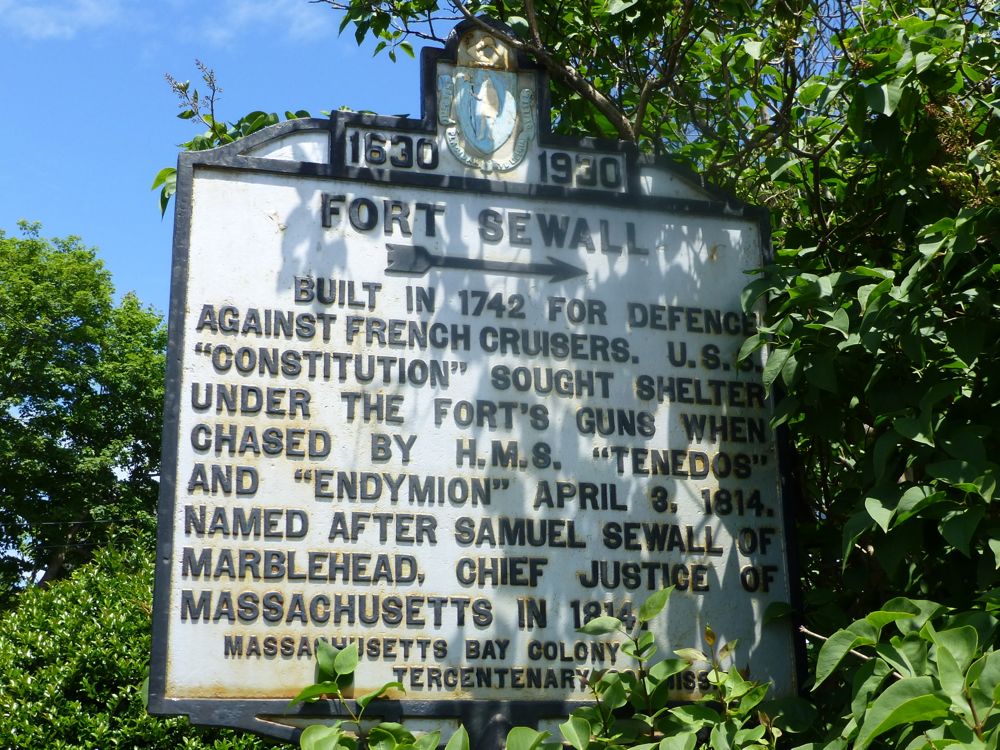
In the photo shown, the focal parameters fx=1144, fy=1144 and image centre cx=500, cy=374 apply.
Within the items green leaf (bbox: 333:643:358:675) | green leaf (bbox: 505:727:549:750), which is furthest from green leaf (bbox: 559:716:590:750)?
green leaf (bbox: 333:643:358:675)

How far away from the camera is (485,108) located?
204 inches

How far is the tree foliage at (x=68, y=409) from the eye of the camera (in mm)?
31547

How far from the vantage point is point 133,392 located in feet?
112

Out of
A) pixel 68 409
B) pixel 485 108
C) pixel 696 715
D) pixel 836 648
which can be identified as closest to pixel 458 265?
pixel 485 108

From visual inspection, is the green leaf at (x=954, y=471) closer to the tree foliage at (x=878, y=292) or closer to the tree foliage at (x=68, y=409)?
the tree foliage at (x=878, y=292)

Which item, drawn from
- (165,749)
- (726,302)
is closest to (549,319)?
(726,302)

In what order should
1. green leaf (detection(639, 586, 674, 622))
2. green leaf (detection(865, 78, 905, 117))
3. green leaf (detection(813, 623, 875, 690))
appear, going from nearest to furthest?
green leaf (detection(813, 623, 875, 690)) < green leaf (detection(639, 586, 674, 622)) < green leaf (detection(865, 78, 905, 117))

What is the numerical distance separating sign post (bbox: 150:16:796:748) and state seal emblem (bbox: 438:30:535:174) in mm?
11

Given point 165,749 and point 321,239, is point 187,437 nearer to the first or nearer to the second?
point 321,239

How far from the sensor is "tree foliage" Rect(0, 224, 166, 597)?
31.5 meters

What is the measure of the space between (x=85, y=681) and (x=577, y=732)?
250 inches

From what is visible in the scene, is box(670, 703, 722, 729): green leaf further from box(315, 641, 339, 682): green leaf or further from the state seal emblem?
the state seal emblem

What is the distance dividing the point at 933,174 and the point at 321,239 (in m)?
2.55

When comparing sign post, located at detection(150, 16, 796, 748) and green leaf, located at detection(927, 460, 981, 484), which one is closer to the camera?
green leaf, located at detection(927, 460, 981, 484)
